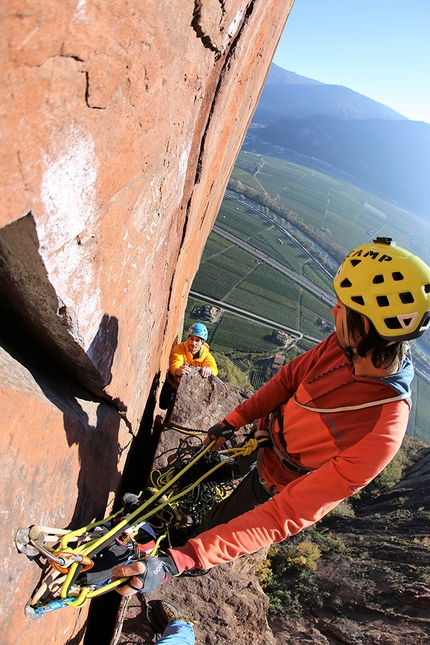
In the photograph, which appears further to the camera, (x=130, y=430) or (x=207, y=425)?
(x=207, y=425)

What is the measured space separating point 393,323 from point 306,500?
0.96 m

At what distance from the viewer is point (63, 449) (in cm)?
197

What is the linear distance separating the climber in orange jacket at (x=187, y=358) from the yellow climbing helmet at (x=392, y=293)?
10.1 feet

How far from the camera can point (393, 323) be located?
2035mm

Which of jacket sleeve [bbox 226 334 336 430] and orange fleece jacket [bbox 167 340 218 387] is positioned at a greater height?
orange fleece jacket [bbox 167 340 218 387]

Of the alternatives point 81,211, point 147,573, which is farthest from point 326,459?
point 81,211

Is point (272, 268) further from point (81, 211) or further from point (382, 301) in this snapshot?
point (81, 211)

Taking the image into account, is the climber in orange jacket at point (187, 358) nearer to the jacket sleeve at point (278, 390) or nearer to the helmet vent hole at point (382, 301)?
the jacket sleeve at point (278, 390)

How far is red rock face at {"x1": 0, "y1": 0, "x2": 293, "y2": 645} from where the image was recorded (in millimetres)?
1271

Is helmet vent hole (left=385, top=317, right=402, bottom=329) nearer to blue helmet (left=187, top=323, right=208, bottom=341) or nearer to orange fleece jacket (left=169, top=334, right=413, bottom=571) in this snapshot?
orange fleece jacket (left=169, top=334, right=413, bottom=571)

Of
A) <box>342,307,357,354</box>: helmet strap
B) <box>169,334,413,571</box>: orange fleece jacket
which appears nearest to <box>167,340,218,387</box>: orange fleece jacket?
<box>169,334,413,571</box>: orange fleece jacket

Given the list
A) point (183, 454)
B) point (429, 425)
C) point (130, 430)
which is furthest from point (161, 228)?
point (429, 425)

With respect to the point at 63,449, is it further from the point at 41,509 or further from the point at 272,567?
the point at 272,567

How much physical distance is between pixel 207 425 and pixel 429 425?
5358 centimetres
